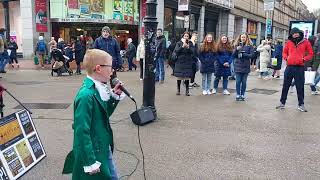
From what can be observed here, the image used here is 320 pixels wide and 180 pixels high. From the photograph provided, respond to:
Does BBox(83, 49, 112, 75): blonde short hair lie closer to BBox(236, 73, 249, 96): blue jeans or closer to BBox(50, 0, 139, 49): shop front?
BBox(236, 73, 249, 96): blue jeans

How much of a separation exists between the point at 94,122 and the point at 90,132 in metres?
0.08

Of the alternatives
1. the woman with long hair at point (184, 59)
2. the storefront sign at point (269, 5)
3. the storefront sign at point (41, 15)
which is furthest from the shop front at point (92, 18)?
the woman with long hair at point (184, 59)

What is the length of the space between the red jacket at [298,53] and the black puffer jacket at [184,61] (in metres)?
2.62

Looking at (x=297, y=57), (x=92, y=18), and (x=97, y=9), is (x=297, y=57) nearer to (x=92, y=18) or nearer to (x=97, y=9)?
(x=92, y=18)

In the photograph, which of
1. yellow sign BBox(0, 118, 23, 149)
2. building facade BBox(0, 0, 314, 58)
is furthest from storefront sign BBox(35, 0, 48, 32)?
yellow sign BBox(0, 118, 23, 149)

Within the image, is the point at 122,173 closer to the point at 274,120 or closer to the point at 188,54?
the point at 274,120

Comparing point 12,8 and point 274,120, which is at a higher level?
point 12,8

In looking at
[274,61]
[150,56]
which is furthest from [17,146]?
[274,61]

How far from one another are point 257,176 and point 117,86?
8.01 ft

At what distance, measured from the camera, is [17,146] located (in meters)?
3.99

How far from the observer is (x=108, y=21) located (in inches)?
979

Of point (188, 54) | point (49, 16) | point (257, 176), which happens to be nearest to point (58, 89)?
point (188, 54)

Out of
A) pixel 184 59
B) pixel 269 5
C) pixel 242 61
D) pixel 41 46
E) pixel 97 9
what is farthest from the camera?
pixel 97 9

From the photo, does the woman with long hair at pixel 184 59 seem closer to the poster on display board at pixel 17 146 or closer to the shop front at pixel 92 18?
the poster on display board at pixel 17 146
